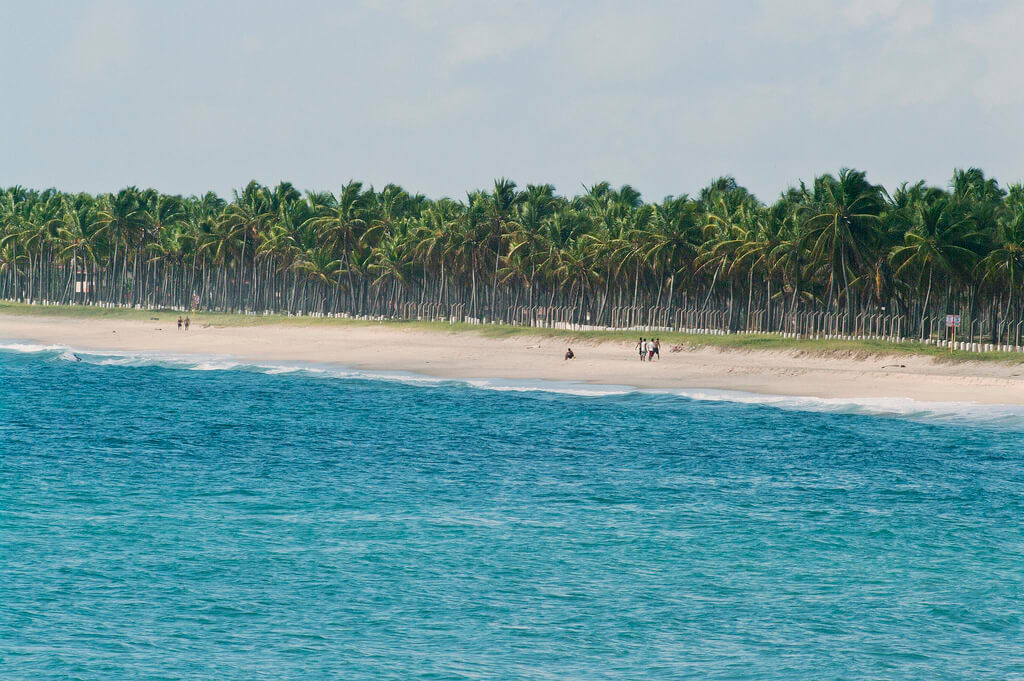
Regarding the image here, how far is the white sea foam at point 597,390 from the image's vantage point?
51.6 metres

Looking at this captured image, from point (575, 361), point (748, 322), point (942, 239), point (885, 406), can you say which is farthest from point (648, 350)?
point (885, 406)

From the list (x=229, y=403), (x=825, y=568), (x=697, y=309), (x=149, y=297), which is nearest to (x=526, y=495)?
(x=825, y=568)

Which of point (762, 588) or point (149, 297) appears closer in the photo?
point (762, 588)

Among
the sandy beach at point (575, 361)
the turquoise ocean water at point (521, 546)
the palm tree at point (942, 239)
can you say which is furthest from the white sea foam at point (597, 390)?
the palm tree at point (942, 239)

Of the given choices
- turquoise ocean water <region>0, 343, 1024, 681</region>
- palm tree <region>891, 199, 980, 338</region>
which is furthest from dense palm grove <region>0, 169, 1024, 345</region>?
turquoise ocean water <region>0, 343, 1024, 681</region>

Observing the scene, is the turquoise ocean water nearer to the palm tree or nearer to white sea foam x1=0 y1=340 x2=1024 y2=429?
white sea foam x1=0 y1=340 x2=1024 y2=429

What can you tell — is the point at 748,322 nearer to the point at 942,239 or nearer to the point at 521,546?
the point at 942,239

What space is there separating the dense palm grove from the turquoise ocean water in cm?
3105

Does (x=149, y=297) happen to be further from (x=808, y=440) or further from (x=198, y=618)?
(x=198, y=618)

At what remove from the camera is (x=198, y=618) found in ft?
79.9

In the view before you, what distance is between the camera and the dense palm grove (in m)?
81.8

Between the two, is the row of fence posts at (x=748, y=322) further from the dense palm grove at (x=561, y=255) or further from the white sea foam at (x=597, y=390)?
the white sea foam at (x=597, y=390)

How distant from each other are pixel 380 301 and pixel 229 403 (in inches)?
2757

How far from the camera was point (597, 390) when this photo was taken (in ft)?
208
